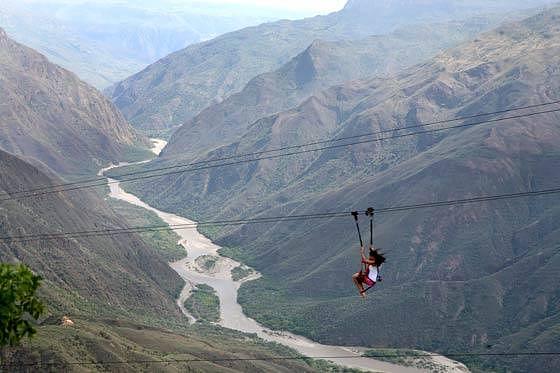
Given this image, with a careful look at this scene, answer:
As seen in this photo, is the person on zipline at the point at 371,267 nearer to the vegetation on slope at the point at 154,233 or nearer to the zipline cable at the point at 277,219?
the zipline cable at the point at 277,219

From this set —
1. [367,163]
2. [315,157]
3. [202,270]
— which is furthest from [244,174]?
[202,270]

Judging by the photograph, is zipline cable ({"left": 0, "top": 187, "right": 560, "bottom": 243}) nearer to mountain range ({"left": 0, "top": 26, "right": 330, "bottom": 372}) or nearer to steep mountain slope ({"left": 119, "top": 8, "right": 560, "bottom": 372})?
mountain range ({"left": 0, "top": 26, "right": 330, "bottom": 372})

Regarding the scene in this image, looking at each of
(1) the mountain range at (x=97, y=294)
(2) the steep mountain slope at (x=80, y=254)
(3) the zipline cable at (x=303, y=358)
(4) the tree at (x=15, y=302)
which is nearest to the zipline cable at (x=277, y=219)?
(1) the mountain range at (x=97, y=294)

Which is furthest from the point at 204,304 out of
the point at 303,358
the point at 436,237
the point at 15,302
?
the point at 15,302

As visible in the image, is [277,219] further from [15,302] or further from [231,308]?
[15,302]

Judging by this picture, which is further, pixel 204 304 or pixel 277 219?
pixel 277 219

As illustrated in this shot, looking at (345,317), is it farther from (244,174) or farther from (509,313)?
(244,174)

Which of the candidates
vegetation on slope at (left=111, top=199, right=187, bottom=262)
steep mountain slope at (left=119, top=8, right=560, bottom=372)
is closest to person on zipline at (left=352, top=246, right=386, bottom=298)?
steep mountain slope at (left=119, top=8, right=560, bottom=372)
